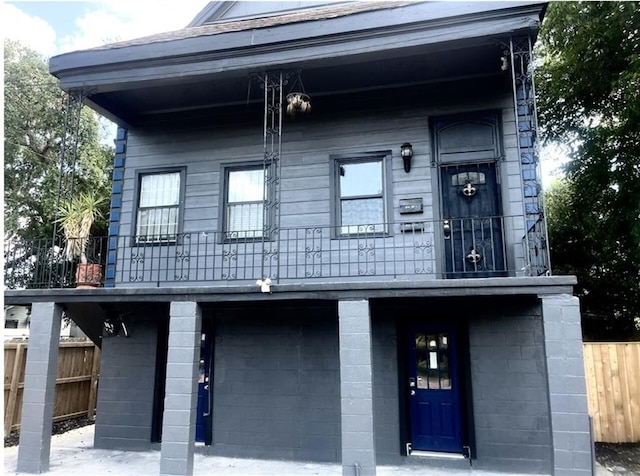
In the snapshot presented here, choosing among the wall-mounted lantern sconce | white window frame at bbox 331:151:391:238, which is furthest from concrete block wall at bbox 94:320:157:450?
the wall-mounted lantern sconce

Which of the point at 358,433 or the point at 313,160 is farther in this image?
the point at 313,160

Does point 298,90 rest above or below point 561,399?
above

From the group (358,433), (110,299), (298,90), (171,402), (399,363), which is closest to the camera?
(358,433)

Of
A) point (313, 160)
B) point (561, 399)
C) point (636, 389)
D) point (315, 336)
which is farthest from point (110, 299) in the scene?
point (636, 389)

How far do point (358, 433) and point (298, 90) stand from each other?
4776 millimetres

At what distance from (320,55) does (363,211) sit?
2192 mm

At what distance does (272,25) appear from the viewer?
5.91 metres

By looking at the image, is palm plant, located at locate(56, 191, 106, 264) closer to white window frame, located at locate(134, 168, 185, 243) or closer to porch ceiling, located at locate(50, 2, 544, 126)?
white window frame, located at locate(134, 168, 185, 243)

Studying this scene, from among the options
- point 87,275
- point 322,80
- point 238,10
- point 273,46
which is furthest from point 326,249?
point 238,10

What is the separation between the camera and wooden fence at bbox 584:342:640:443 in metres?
7.24

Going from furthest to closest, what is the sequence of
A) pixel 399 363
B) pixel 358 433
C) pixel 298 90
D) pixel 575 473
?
pixel 298 90 → pixel 399 363 → pixel 358 433 → pixel 575 473

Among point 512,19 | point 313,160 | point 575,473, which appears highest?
point 512,19

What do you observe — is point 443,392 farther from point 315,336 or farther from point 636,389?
point 636,389

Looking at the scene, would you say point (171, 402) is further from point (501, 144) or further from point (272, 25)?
point (501, 144)
